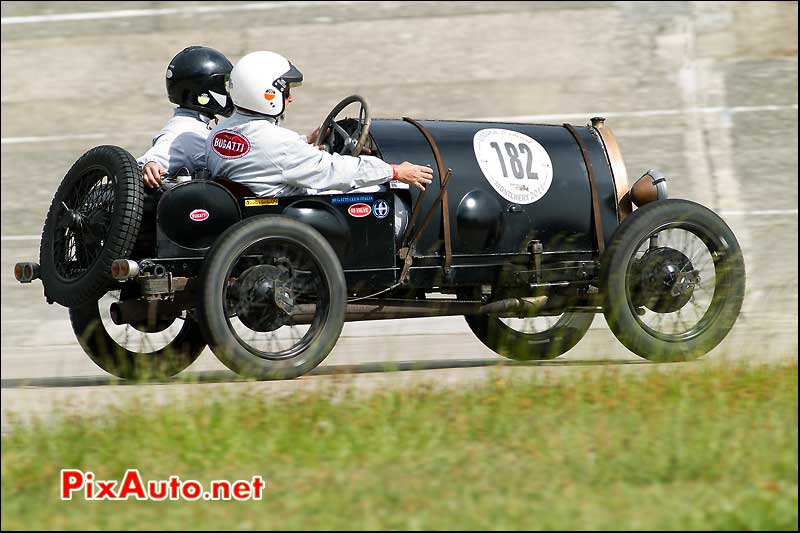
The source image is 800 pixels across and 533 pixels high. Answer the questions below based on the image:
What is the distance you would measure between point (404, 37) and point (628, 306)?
13095mm

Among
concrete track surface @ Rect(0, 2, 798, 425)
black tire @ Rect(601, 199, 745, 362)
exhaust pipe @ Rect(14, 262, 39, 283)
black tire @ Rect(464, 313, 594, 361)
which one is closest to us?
black tire @ Rect(601, 199, 745, 362)

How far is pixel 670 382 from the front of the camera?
6.48m

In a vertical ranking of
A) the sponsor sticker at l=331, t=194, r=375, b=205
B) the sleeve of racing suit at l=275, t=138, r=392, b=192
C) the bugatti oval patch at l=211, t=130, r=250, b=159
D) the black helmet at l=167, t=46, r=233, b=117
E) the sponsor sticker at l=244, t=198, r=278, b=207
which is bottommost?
the sponsor sticker at l=331, t=194, r=375, b=205

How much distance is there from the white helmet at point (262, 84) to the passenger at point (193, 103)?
0.58 meters

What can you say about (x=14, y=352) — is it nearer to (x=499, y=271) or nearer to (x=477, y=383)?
(x=499, y=271)

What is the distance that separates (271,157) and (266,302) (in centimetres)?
82

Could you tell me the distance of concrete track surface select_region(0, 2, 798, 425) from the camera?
49.9ft

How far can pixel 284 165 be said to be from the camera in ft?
24.6

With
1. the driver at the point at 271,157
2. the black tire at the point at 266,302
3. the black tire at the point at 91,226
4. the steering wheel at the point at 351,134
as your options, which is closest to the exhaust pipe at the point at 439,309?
the black tire at the point at 266,302

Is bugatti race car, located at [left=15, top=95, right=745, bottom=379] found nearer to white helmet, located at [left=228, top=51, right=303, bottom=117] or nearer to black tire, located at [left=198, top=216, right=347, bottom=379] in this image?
black tire, located at [left=198, top=216, right=347, bottom=379]

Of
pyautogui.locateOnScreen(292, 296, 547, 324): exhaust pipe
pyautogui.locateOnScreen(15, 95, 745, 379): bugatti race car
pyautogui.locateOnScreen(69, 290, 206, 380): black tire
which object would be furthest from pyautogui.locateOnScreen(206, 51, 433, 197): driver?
pyautogui.locateOnScreen(69, 290, 206, 380): black tire

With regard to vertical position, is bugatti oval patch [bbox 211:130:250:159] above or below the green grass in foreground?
above

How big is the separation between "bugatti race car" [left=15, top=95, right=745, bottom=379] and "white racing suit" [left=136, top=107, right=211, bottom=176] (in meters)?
0.36

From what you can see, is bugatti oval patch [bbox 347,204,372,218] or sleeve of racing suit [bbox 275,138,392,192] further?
bugatti oval patch [bbox 347,204,372,218]
